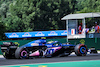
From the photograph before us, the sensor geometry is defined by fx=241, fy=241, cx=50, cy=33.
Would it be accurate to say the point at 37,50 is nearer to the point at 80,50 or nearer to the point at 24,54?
the point at 24,54

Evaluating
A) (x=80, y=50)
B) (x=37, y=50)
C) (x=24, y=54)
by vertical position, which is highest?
(x=37, y=50)

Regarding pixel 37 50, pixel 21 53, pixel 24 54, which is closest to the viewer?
pixel 21 53

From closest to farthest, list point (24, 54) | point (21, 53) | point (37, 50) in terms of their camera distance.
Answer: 1. point (21, 53)
2. point (24, 54)
3. point (37, 50)

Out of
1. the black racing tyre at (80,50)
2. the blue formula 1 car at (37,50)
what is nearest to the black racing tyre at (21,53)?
the blue formula 1 car at (37,50)

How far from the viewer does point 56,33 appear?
144 ft

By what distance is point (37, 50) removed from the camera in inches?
693

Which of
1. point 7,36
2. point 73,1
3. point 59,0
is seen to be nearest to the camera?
point 7,36

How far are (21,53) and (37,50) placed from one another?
1215 mm

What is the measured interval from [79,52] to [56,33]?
25503mm

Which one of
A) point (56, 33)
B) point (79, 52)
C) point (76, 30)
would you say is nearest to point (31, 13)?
point (56, 33)

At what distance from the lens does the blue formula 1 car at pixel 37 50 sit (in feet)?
56.7

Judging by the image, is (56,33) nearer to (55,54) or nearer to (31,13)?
(31,13)

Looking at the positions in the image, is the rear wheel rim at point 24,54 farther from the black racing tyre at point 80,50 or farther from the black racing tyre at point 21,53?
the black racing tyre at point 80,50

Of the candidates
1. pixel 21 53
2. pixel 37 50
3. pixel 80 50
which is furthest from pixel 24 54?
pixel 80 50
